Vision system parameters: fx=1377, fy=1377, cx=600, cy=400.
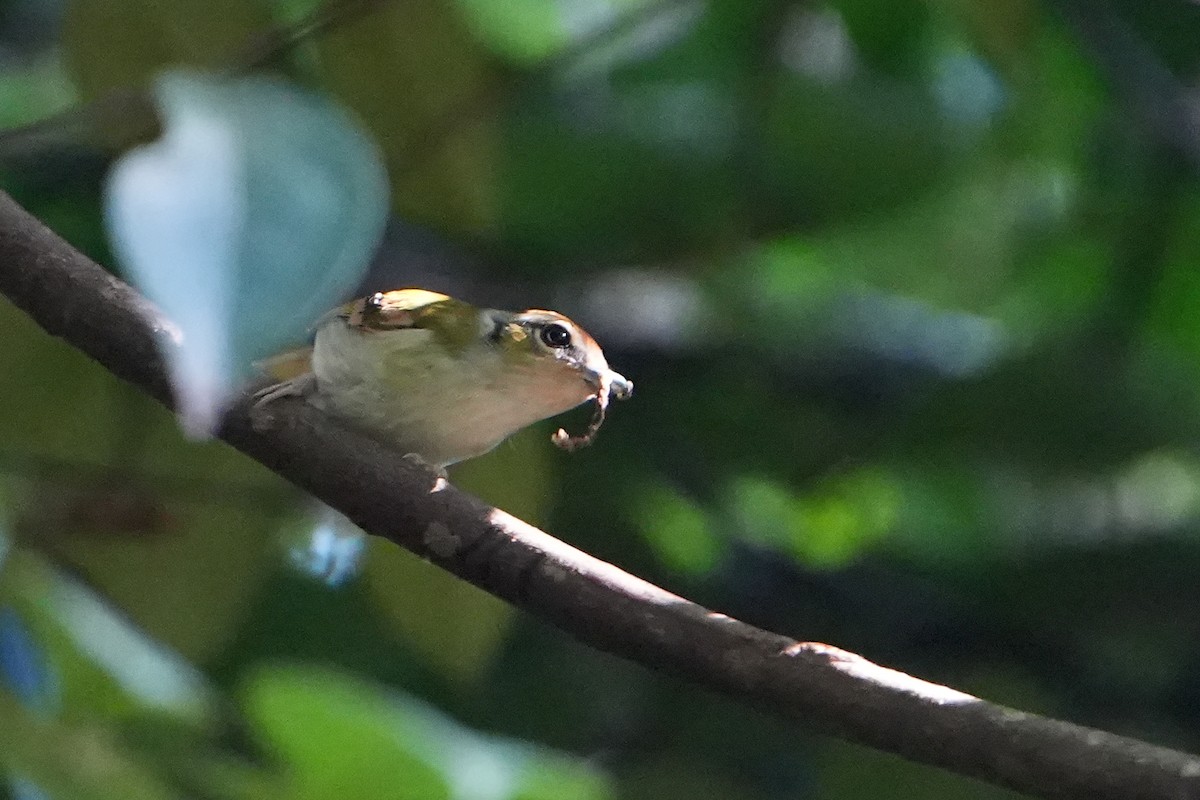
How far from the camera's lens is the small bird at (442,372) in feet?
2.16

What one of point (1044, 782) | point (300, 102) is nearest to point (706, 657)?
point (1044, 782)

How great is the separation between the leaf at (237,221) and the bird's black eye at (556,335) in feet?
0.88

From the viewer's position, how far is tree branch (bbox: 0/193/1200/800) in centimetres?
40

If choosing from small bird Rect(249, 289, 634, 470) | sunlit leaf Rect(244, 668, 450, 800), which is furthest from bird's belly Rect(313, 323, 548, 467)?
sunlit leaf Rect(244, 668, 450, 800)

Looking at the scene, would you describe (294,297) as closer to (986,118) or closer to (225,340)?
(225,340)

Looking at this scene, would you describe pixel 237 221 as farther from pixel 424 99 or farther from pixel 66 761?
pixel 424 99

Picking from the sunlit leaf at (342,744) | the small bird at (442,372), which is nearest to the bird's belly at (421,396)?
the small bird at (442,372)

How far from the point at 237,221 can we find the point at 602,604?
0.17 m

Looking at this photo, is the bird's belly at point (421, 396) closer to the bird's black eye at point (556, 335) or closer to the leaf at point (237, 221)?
the bird's black eye at point (556, 335)

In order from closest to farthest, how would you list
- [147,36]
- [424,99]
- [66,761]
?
1. [66,761]
2. [147,36]
3. [424,99]

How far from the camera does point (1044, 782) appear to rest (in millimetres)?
397

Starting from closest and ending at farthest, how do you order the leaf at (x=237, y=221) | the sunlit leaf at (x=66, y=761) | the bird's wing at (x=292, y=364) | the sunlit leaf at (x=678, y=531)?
the leaf at (x=237, y=221) → the sunlit leaf at (x=66, y=761) → the bird's wing at (x=292, y=364) → the sunlit leaf at (x=678, y=531)

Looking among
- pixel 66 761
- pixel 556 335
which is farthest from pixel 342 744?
pixel 556 335

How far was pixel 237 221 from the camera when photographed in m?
0.37
